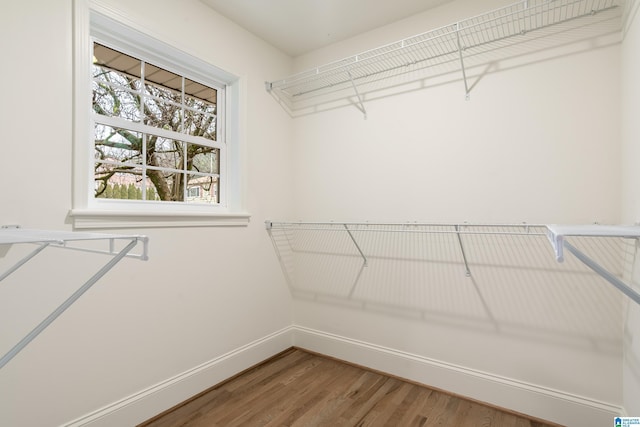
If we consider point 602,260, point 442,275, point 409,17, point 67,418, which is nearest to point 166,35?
point 409,17

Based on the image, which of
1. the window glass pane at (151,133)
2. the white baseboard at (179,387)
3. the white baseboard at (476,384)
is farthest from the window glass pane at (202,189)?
the white baseboard at (476,384)

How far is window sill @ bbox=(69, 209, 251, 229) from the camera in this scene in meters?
1.57

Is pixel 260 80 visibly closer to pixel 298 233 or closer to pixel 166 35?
pixel 166 35

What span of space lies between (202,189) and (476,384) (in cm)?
217

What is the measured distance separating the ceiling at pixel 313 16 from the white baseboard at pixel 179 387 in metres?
2.34

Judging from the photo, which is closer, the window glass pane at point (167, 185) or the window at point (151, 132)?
the window at point (151, 132)

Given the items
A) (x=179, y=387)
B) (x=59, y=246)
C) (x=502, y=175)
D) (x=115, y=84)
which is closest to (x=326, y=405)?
(x=179, y=387)

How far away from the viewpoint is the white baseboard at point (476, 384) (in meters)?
1.70

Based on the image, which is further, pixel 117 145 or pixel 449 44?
pixel 449 44

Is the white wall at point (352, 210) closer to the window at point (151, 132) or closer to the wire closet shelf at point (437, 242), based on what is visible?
the wire closet shelf at point (437, 242)

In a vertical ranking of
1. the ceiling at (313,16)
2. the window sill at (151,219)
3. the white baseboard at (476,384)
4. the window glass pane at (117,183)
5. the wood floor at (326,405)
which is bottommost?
the wood floor at (326,405)

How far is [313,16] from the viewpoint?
2.28m

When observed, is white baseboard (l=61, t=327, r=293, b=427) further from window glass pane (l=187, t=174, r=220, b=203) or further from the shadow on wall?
window glass pane (l=187, t=174, r=220, b=203)

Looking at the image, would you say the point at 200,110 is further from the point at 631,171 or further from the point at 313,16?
the point at 631,171
